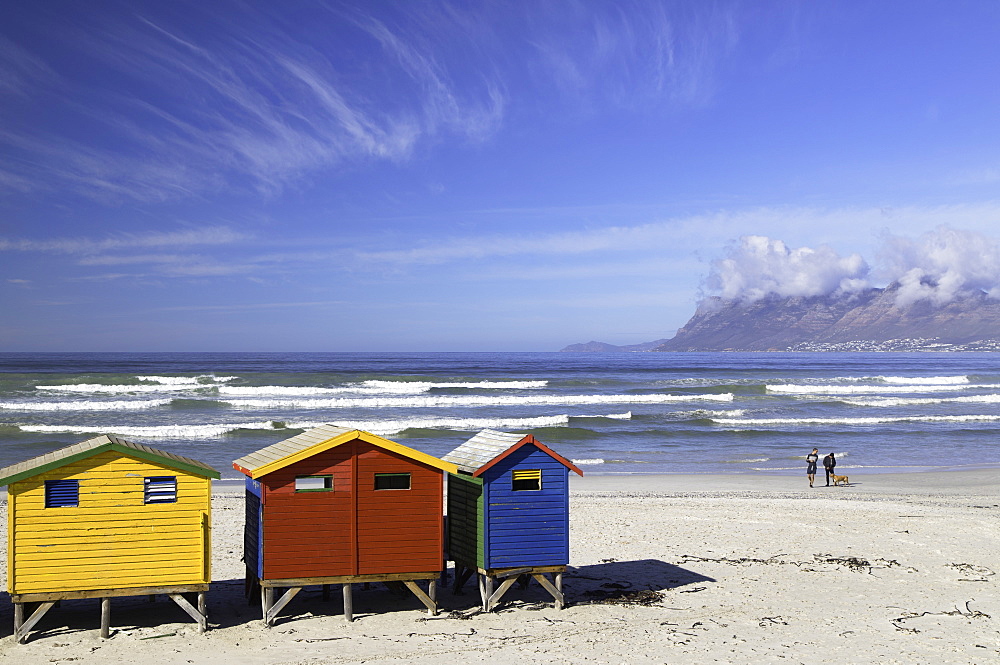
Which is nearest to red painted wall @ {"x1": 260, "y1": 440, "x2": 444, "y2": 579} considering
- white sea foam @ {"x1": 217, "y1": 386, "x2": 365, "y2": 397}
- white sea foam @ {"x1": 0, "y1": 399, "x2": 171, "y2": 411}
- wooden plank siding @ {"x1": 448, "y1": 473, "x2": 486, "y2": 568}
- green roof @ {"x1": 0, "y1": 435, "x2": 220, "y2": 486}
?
wooden plank siding @ {"x1": 448, "y1": 473, "x2": 486, "y2": 568}

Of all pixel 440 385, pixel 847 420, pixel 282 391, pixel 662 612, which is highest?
pixel 440 385

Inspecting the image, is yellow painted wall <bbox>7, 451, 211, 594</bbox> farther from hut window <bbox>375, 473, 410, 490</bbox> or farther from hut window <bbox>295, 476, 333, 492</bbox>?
hut window <bbox>375, 473, 410, 490</bbox>

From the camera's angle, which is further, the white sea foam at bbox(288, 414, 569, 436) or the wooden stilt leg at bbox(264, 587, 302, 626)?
the white sea foam at bbox(288, 414, 569, 436)

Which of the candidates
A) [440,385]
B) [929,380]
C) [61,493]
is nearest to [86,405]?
[440,385]

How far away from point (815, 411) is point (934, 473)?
1925 cm

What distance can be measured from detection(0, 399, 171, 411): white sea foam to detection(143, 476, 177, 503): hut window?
34.2 meters

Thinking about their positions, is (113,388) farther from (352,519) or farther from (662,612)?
(662,612)

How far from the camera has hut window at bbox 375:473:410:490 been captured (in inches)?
407

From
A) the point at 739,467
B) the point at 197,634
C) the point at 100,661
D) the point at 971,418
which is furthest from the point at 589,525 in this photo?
the point at 971,418

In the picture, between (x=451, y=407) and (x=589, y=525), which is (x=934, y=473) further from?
(x=451, y=407)

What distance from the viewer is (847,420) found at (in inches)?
1549

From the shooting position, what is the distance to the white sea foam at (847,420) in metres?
38.2

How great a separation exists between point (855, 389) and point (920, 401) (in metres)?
10.3

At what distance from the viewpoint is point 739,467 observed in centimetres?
2636
